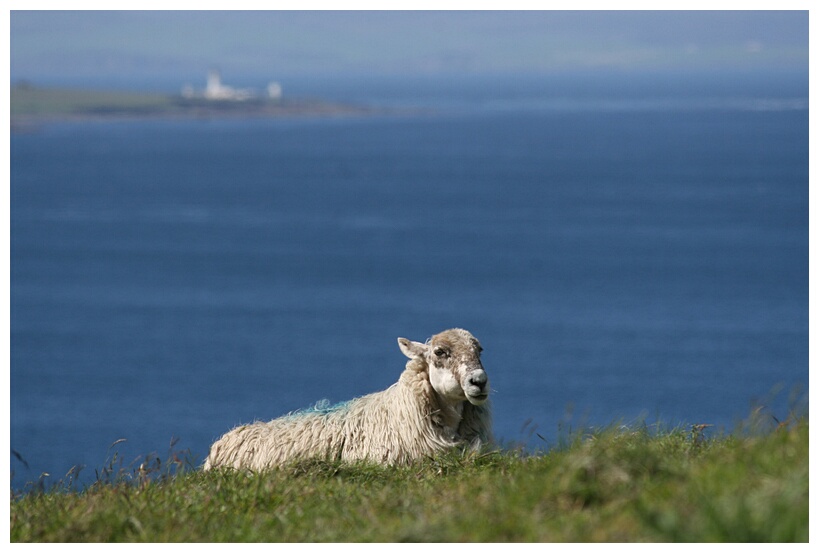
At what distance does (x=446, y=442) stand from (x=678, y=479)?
3927mm

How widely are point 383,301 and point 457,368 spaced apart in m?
91.0

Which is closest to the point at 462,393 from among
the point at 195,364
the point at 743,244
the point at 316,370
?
the point at 316,370

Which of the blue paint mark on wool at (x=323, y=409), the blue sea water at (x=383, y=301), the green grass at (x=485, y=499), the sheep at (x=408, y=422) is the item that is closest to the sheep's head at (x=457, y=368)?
the sheep at (x=408, y=422)

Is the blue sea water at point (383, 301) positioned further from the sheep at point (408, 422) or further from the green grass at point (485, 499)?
the green grass at point (485, 499)

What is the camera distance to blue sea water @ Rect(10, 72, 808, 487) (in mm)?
77562

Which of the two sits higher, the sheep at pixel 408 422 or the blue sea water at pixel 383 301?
the sheep at pixel 408 422

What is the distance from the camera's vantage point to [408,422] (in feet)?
34.8

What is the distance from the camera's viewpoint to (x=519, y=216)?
14838 centimetres

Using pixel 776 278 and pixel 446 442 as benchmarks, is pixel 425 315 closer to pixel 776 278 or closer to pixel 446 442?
pixel 776 278

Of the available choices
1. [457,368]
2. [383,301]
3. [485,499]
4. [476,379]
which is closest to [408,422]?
[457,368]

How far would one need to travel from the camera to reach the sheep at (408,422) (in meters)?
10.4

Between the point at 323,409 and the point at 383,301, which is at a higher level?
the point at 323,409

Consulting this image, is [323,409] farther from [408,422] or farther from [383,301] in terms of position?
[383,301]
